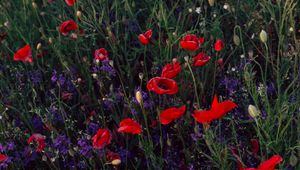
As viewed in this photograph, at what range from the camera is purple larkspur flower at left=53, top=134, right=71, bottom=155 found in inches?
66.0

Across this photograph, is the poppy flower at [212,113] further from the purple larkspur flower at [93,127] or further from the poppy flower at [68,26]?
the poppy flower at [68,26]

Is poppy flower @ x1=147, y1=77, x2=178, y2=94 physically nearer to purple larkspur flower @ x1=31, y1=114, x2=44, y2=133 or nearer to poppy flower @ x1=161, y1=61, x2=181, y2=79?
poppy flower @ x1=161, y1=61, x2=181, y2=79

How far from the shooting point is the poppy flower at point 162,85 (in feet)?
4.82

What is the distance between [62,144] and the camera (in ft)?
5.58

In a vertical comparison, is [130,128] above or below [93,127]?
above

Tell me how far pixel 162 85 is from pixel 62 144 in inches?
14.9

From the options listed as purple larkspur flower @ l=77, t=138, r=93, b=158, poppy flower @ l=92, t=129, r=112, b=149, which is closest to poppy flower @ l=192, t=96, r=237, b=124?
poppy flower @ l=92, t=129, r=112, b=149

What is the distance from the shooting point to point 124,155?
169 cm

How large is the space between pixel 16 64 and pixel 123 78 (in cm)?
46

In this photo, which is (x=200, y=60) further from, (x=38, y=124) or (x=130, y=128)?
(x=38, y=124)

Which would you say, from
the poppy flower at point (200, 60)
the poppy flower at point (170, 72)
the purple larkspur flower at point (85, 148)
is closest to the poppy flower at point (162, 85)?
the poppy flower at point (170, 72)

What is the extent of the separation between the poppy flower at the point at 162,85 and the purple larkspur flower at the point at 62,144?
1.11 ft

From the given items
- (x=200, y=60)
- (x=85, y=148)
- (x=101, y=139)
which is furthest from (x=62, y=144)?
(x=200, y=60)

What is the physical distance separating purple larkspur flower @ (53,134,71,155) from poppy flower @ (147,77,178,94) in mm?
339
